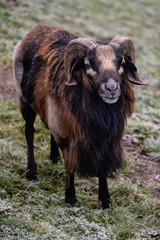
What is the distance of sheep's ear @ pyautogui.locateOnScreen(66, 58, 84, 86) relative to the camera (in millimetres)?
4289

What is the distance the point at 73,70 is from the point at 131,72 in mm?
798

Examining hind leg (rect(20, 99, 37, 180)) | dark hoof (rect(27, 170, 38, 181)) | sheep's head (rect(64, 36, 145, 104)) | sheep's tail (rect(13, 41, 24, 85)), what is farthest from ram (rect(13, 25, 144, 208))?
dark hoof (rect(27, 170, 38, 181))

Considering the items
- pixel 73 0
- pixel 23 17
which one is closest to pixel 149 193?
pixel 23 17

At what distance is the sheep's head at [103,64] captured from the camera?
3898 millimetres

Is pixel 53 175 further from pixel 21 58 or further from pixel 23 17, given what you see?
pixel 23 17

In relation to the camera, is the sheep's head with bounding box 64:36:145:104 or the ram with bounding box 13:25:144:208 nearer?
the sheep's head with bounding box 64:36:145:104

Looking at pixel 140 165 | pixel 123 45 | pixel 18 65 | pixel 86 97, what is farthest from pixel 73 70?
pixel 140 165

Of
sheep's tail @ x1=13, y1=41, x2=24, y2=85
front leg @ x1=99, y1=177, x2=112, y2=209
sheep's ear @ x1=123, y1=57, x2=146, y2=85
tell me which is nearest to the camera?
sheep's ear @ x1=123, y1=57, x2=146, y2=85

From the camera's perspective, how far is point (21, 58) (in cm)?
567

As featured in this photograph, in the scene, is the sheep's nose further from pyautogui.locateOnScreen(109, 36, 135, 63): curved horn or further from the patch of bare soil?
the patch of bare soil

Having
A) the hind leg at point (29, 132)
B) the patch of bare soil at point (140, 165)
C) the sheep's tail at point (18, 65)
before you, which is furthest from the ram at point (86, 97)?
the patch of bare soil at point (140, 165)

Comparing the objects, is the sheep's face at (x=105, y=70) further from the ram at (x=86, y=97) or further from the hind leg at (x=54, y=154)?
the hind leg at (x=54, y=154)

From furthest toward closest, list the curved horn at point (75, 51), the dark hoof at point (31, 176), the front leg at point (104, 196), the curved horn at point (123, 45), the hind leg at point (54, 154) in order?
the hind leg at point (54, 154), the dark hoof at point (31, 176), the front leg at point (104, 196), the curved horn at point (123, 45), the curved horn at point (75, 51)

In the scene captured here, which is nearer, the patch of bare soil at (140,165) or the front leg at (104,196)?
the front leg at (104,196)
